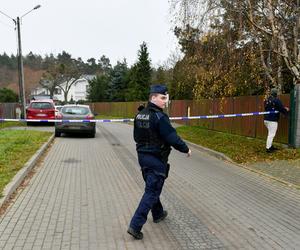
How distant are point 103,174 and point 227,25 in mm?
6376

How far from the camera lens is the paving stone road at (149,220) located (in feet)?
17.1

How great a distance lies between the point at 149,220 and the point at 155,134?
55.9 inches

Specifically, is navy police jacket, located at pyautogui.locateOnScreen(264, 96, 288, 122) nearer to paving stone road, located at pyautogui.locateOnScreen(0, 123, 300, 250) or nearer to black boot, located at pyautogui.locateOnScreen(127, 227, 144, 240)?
paving stone road, located at pyautogui.locateOnScreen(0, 123, 300, 250)

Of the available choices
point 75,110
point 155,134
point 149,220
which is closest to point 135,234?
point 149,220

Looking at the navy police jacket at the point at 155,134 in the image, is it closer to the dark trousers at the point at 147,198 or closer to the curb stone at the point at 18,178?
the dark trousers at the point at 147,198

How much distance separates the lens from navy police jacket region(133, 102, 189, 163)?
5.30 meters

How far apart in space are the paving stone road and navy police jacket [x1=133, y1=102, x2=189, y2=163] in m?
1.07

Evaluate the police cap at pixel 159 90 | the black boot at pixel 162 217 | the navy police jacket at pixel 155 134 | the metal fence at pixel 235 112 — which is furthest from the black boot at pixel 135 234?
the metal fence at pixel 235 112

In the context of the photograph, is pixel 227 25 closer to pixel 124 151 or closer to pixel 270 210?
pixel 124 151

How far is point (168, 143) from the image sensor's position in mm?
5348

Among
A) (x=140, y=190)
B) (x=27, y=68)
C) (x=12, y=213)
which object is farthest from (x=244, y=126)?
(x=27, y=68)

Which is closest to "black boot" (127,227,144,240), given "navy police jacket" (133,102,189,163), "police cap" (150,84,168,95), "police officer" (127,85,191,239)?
"police officer" (127,85,191,239)

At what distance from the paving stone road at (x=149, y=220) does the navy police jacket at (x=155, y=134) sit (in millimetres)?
1072

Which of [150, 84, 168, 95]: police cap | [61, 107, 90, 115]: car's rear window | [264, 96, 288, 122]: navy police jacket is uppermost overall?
[150, 84, 168, 95]: police cap
